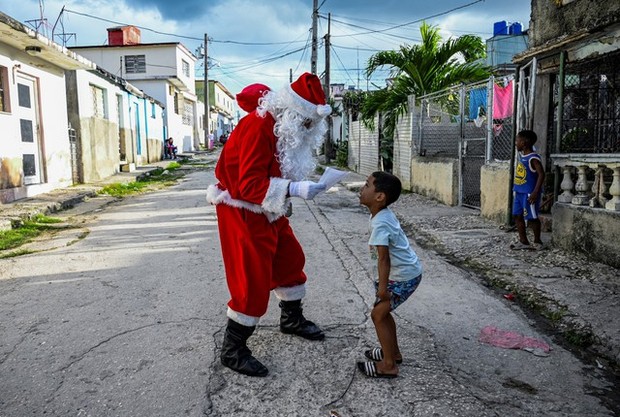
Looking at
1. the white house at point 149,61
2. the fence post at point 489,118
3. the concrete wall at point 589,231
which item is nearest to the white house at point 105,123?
the white house at point 149,61

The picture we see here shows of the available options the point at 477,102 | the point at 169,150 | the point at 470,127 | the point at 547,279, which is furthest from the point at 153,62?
the point at 547,279

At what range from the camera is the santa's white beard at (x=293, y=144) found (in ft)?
9.30

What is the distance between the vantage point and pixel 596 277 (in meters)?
4.52

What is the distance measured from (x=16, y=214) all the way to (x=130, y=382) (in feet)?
20.7

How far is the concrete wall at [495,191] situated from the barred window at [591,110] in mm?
861

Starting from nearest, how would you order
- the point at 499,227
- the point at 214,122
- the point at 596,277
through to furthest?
1. the point at 596,277
2. the point at 499,227
3. the point at 214,122

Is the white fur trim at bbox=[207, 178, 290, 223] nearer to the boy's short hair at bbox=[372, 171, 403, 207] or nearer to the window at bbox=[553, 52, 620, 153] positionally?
the boy's short hair at bbox=[372, 171, 403, 207]

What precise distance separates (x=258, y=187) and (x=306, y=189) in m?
0.27

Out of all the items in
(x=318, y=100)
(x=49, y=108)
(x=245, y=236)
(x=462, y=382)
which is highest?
(x=49, y=108)

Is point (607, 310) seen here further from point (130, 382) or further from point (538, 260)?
point (130, 382)

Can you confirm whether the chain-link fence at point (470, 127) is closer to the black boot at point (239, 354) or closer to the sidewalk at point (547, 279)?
the sidewalk at point (547, 279)

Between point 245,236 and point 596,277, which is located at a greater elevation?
point 245,236

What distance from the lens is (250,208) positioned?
2.78m

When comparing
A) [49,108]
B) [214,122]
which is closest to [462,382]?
[49,108]
